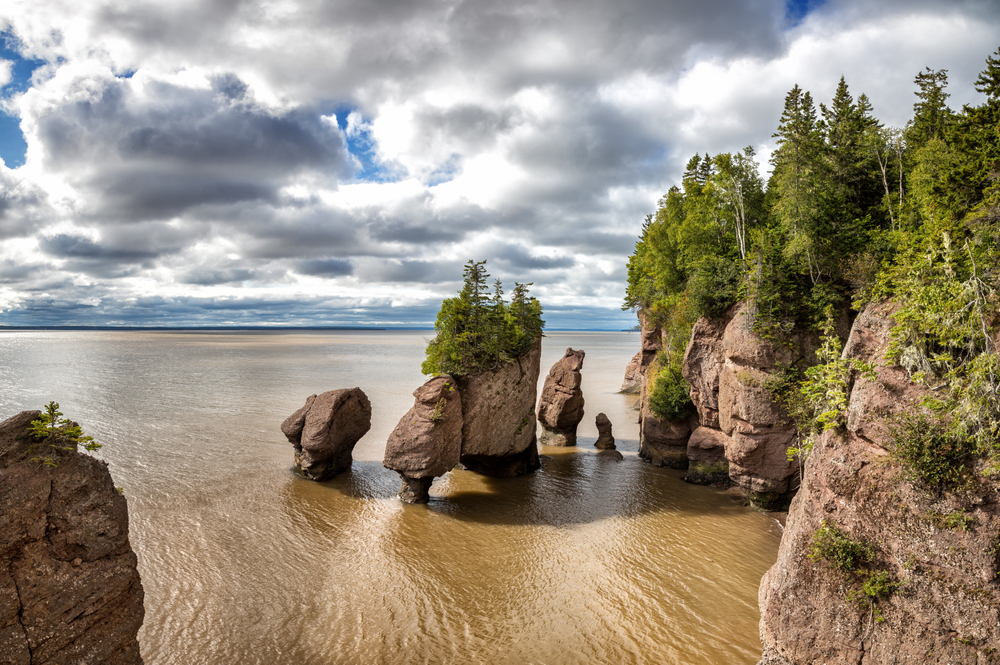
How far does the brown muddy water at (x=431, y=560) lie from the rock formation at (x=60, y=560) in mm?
6656

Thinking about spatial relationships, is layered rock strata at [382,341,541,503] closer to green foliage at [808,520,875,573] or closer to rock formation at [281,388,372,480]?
rock formation at [281,388,372,480]

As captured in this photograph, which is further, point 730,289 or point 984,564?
point 730,289

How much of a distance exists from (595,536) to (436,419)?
34.2 feet

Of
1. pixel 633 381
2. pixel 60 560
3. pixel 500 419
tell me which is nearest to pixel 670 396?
pixel 500 419

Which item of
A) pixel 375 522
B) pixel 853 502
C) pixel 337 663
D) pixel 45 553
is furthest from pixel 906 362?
pixel 375 522

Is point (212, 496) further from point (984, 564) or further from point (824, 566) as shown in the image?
point (984, 564)

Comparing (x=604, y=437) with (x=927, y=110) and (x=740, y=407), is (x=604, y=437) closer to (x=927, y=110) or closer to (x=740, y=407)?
(x=740, y=407)

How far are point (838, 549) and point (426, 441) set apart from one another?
19.0m

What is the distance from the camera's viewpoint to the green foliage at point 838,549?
1122 cm

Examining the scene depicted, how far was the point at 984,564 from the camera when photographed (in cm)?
983

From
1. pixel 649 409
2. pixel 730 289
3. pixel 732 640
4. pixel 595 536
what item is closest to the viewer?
pixel 732 640

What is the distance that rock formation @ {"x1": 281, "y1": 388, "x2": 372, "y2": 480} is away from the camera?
94.6 feet

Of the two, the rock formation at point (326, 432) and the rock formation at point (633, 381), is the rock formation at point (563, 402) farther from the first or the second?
the rock formation at point (633, 381)

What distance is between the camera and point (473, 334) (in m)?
29.3
